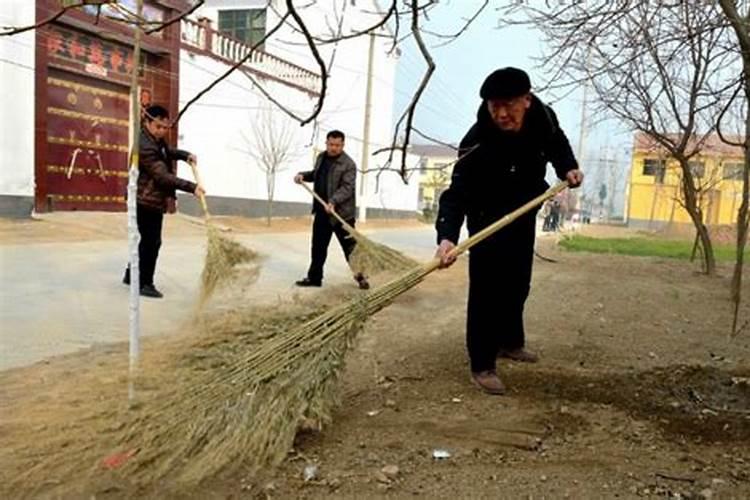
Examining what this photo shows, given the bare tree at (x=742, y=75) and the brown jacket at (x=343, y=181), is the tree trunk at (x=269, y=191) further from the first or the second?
the bare tree at (x=742, y=75)

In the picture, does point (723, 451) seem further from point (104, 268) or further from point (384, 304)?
point (104, 268)

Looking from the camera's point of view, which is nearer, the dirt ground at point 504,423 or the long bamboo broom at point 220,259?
the dirt ground at point 504,423

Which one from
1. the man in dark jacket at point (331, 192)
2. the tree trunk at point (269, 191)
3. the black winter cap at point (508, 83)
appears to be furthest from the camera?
the tree trunk at point (269, 191)

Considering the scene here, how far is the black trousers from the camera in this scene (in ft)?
12.0

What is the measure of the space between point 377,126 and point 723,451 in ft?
95.8

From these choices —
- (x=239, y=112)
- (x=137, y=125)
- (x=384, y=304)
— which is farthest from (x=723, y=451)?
(x=239, y=112)

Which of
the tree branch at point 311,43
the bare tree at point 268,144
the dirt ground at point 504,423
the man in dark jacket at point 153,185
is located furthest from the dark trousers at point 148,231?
the bare tree at point 268,144

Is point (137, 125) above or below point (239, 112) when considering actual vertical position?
below

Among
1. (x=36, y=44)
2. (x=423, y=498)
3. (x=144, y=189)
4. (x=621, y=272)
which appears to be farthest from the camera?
(x=36, y=44)

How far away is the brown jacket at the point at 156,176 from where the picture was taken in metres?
5.86

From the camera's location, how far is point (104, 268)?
301 inches

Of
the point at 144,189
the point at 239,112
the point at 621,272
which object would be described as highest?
the point at 239,112

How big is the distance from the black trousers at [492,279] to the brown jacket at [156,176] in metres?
2.95

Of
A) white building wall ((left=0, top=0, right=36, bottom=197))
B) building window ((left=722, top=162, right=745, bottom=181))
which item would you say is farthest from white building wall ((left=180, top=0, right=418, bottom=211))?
building window ((left=722, top=162, right=745, bottom=181))
